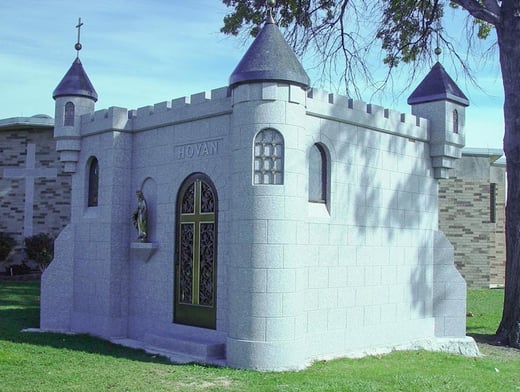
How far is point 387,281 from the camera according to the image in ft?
39.6

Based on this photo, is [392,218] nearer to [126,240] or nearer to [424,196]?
[424,196]

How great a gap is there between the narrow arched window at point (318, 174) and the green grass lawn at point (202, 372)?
2.59 meters

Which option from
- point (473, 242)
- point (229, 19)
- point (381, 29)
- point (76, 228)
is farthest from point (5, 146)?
point (473, 242)

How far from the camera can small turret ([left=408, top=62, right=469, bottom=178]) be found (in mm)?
13188

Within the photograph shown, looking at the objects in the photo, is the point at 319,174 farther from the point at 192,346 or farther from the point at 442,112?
the point at 442,112

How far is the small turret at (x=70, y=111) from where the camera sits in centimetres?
1355

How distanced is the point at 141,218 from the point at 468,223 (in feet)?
→ 51.9

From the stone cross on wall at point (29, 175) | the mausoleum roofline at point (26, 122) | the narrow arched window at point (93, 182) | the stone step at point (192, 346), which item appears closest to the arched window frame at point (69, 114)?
the narrow arched window at point (93, 182)

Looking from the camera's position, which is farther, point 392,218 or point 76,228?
point 76,228

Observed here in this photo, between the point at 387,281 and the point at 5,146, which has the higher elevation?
the point at 5,146

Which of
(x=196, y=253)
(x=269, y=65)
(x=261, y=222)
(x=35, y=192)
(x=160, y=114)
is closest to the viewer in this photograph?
(x=261, y=222)

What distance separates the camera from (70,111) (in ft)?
44.9

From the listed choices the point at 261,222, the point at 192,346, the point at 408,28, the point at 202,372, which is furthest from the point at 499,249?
the point at 202,372

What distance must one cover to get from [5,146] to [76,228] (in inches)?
524
